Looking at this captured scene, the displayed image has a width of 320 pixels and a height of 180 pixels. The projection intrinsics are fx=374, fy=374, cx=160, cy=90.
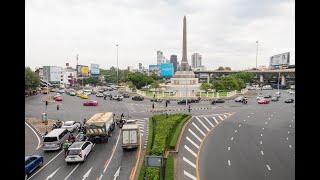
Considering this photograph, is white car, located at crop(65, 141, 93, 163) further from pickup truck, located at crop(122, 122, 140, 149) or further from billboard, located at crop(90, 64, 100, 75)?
billboard, located at crop(90, 64, 100, 75)

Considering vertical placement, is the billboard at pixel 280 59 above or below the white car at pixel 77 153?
above

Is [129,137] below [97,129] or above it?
below

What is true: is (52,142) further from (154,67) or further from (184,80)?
(154,67)

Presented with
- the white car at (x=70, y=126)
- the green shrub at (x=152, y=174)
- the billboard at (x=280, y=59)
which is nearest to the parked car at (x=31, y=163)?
the green shrub at (x=152, y=174)

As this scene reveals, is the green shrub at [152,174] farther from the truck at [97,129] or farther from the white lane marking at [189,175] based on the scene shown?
the truck at [97,129]

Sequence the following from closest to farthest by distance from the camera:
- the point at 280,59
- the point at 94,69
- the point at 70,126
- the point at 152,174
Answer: the point at 152,174
the point at 70,126
the point at 280,59
the point at 94,69

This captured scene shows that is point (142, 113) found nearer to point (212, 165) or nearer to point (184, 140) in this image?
point (184, 140)

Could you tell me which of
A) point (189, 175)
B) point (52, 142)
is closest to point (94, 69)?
point (52, 142)

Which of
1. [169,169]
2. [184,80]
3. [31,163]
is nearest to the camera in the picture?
[169,169]
